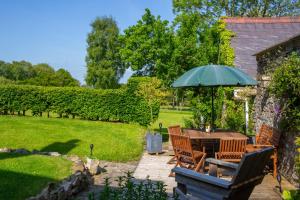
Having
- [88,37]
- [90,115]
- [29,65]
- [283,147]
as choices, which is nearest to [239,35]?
[283,147]

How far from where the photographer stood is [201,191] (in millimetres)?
5016

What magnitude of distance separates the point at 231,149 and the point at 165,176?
179cm

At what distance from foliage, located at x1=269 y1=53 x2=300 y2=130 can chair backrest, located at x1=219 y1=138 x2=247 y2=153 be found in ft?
3.77

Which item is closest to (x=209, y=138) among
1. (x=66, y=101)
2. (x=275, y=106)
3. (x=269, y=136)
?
(x=269, y=136)

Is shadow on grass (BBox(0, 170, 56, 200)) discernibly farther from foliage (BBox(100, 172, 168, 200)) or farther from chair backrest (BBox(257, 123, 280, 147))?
chair backrest (BBox(257, 123, 280, 147))

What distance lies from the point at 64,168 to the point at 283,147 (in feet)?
17.3

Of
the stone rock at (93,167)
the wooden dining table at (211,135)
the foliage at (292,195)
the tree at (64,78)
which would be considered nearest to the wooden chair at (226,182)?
the foliage at (292,195)

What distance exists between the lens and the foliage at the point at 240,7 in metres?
35.9

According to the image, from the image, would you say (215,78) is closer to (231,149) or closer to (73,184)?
(231,149)

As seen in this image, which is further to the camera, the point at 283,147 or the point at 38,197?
the point at 283,147

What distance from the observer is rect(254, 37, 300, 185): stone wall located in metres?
8.18

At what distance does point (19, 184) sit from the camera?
6457 millimetres

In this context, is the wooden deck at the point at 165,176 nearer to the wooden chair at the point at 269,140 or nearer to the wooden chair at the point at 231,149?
the wooden chair at the point at 269,140

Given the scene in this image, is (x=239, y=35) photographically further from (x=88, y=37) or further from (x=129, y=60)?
(x=88, y=37)
